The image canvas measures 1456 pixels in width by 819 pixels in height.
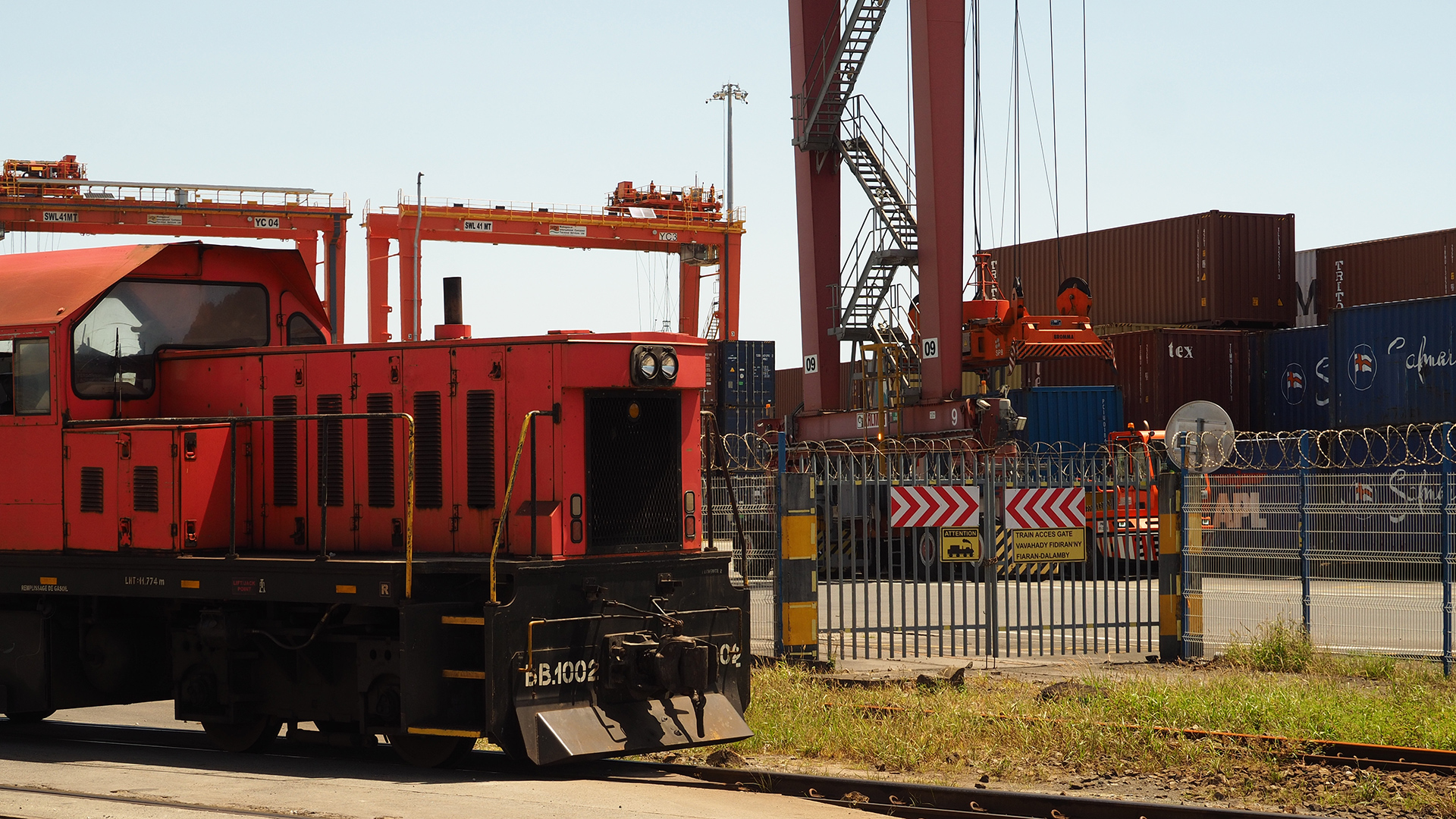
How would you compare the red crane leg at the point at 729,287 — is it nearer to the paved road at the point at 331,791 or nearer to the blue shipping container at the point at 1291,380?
the blue shipping container at the point at 1291,380

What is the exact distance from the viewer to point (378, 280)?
38750 millimetres

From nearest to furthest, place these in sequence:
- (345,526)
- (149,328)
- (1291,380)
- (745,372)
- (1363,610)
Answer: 1. (345,526)
2. (149,328)
3. (1363,610)
4. (1291,380)
5. (745,372)

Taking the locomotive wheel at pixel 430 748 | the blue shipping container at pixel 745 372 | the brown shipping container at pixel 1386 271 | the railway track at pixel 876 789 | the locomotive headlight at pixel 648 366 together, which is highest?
the brown shipping container at pixel 1386 271

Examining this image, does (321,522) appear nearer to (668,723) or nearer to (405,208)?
(668,723)

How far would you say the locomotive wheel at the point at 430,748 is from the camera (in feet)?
27.3

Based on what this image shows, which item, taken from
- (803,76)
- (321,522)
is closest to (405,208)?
A: (803,76)

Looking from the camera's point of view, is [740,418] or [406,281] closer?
[740,418]

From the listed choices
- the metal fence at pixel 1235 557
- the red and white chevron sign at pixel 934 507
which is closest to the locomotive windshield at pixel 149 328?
the metal fence at pixel 1235 557

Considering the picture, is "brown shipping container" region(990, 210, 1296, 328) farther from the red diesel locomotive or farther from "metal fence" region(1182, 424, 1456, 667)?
the red diesel locomotive

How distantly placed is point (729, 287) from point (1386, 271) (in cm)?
1792

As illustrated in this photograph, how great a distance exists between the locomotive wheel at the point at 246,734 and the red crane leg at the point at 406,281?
A: 28586 mm

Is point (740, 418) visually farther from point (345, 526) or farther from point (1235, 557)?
point (345, 526)

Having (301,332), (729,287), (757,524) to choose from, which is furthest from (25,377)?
(729,287)

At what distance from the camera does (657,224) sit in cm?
4100
